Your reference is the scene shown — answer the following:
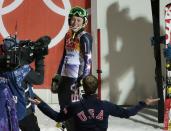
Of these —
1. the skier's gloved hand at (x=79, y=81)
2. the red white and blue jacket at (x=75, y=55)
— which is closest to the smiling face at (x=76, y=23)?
the red white and blue jacket at (x=75, y=55)

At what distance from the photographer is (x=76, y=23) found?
586cm

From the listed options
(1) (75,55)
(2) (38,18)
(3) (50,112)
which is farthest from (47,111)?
(2) (38,18)

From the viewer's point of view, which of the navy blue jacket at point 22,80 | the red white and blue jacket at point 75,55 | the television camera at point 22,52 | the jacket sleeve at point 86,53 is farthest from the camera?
the red white and blue jacket at point 75,55

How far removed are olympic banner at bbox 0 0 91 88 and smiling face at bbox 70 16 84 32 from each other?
8.82ft

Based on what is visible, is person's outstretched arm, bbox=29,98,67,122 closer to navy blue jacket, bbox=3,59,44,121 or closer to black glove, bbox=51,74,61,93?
navy blue jacket, bbox=3,59,44,121

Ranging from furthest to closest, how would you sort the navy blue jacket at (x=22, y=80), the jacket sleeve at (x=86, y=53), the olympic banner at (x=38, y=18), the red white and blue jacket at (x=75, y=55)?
1. the olympic banner at (x=38, y=18)
2. the red white and blue jacket at (x=75, y=55)
3. the jacket sleeve at (x=86, y=53)
4. the navy blue jacket at (x=22, y=80)

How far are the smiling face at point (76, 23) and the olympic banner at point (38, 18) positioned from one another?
2.69 meters

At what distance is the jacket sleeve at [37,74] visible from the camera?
13.7 feet

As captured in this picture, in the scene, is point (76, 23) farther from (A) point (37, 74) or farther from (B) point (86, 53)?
(A) point (37, 74)

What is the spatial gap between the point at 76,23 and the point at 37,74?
173 centimetres

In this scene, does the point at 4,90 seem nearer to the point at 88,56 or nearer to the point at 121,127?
the point at 88,56

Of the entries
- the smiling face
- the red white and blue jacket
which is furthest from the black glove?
the smiling face

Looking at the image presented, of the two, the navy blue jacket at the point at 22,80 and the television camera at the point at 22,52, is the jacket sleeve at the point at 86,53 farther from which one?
the television camera at the point at 22,52

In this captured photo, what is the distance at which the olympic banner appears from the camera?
8.54 m
